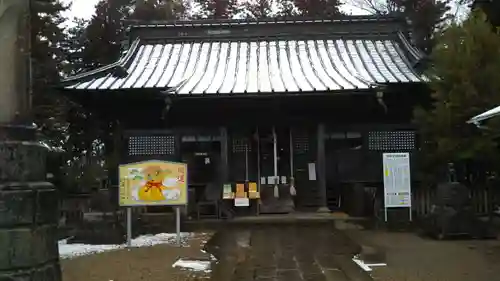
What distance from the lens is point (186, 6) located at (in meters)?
35.8

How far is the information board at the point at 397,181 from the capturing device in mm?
12156

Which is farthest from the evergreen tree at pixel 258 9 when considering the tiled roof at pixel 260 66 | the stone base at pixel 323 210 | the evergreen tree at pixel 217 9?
the stone base at pixel 323 210

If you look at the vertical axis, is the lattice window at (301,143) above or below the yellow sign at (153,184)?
above

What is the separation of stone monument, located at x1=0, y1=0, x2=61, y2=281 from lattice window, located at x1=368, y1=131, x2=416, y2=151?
13084 mm

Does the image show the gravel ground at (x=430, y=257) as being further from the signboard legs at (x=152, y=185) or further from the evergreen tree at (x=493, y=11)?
the evergreen tree at (x=493, y=11)

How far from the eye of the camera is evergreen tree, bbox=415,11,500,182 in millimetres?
10961

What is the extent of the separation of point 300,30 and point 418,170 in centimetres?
705

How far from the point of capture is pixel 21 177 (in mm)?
3303

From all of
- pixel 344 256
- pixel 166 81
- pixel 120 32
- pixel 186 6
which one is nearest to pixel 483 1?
pixel 166 81

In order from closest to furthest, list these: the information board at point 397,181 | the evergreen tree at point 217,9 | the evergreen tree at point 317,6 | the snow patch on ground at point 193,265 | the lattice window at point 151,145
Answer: the snow patch on ground at point 193,265, the information board at point 397,181, the lattice window at point 151,145, the evergreen tree at point 317,6, the evergreen tree at point 217,9

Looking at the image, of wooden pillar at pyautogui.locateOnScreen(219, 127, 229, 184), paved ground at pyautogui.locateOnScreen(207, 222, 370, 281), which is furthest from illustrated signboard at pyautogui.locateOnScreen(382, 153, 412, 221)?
wooden pillar at pyautogui.locateOnScreen(219, 127, 229, 184)

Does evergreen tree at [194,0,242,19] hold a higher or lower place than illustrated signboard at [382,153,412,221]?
higher

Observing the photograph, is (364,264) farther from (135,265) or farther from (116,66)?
(116,66)

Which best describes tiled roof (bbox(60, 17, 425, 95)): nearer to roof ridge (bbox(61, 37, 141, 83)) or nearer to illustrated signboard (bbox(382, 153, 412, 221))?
roof ridge (bbox(61, 37, 141, 83))
